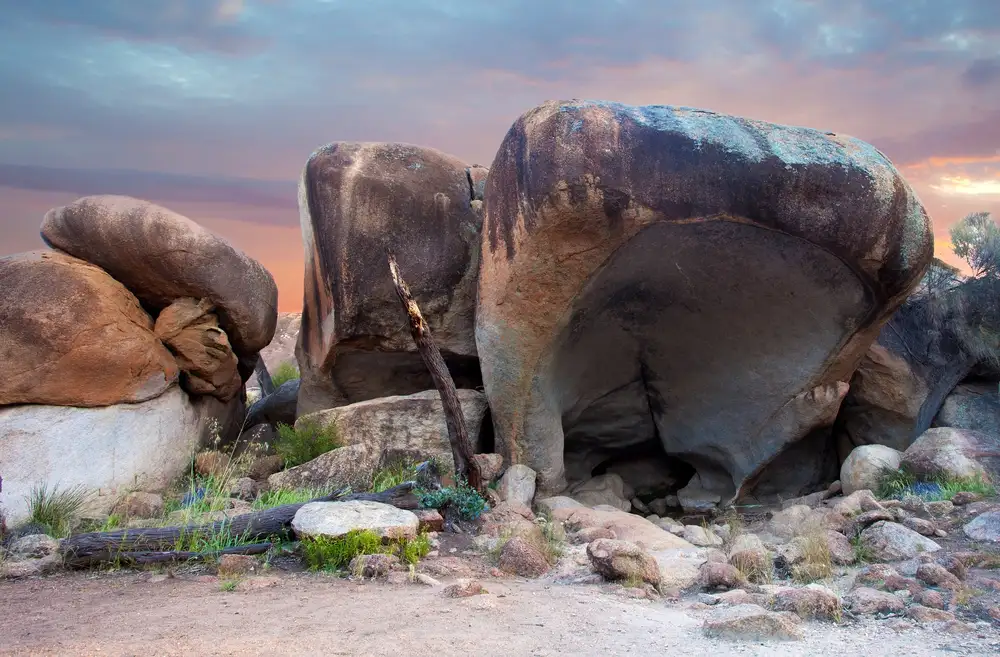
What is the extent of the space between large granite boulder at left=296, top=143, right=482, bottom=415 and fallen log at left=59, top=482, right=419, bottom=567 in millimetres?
3688

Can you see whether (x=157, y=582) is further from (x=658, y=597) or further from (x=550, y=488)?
(x=550, y=488)

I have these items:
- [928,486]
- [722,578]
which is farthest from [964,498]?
[722,578]

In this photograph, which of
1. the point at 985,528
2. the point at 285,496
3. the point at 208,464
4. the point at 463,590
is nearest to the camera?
the point at 463,590

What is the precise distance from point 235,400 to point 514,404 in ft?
14.3

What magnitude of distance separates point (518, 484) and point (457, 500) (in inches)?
64.8

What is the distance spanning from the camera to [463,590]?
15.1 feet

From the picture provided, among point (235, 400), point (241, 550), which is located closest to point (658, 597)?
point (241, 550)

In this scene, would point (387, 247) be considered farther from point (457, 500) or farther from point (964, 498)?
point (964, 498)

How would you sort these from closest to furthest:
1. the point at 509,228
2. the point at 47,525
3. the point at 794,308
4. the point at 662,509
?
the point at 47,525, the point at 509,228, the point at 794,308, the point at 662,509

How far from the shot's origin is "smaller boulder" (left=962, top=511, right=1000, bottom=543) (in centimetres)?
601

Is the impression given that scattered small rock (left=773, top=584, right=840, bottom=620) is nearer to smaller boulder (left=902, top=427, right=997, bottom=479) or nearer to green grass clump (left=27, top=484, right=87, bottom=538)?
smaller boulder (left=902, top=427, right=997, bottom=479)

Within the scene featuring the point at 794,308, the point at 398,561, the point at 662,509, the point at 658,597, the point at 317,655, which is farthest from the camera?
the point at 662,509

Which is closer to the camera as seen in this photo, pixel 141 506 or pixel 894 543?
pixel 894 543

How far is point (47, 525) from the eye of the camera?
696 cm
